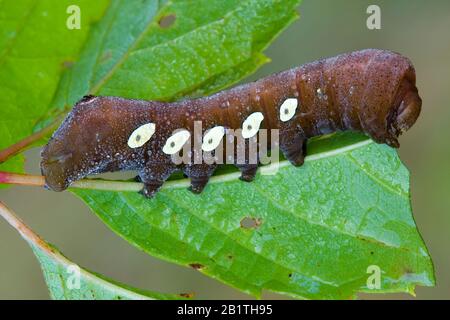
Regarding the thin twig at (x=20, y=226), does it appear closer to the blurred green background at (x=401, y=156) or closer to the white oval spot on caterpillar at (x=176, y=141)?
the white oval spot on caterpillar at (x=176, y=141)

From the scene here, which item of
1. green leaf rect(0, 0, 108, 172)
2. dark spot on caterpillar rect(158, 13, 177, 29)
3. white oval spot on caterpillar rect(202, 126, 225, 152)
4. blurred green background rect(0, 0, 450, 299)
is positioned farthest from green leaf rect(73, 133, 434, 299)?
blurred green background rect(0, 0, 450, 299)

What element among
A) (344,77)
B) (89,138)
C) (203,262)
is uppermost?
(344,77)

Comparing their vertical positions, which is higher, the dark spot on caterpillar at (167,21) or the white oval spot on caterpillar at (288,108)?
the dark spot on caterpillar at (167,21)

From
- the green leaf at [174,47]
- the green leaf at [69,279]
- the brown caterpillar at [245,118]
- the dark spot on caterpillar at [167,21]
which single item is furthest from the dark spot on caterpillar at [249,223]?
the dark spot on caterpillar at [167,21]

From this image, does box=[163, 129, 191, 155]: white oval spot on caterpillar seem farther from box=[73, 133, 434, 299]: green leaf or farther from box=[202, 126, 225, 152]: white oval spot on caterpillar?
box=[73, 133, 434, 299]: green leaf

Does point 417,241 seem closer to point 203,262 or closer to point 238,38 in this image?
point 203,262

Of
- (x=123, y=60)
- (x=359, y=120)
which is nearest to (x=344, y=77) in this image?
(x=359, y=120)

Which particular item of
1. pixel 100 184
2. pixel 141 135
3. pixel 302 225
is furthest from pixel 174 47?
pixel 302 225
